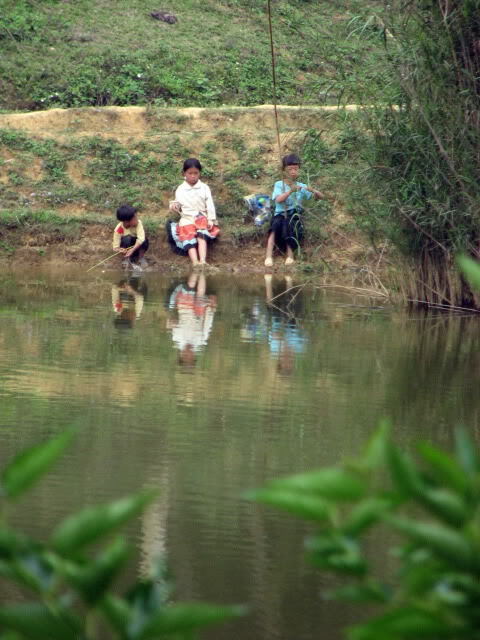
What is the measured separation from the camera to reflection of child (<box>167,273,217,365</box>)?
8.12m

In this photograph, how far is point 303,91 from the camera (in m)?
21.5

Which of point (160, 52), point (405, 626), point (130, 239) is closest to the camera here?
point (405, 626)

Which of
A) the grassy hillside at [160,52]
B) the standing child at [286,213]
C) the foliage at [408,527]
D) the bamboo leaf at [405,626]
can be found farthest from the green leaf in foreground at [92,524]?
the grassy hillside at [160,52]

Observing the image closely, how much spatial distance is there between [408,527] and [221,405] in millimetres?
5137

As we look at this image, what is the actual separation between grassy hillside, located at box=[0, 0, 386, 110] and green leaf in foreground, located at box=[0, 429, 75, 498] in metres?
17.6

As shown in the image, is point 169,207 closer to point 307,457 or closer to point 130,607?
point 307,457

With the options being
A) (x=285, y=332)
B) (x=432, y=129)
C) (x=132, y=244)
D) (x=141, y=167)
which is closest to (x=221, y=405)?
(x=285, y=332)

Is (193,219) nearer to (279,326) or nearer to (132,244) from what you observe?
(132,244)

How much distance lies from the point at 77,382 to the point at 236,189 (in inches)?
380

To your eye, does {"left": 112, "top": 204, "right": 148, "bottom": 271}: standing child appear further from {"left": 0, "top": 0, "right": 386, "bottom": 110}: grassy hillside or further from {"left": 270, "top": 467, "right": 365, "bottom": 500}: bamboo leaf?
{"left": 270, "top": 467, "right": 365, "bottom": 500}: bamboo leaf

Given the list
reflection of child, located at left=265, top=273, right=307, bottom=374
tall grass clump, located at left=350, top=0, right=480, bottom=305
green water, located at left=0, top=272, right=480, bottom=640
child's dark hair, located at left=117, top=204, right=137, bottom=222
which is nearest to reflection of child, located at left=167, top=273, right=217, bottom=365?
green water, located at left=0, top=272, right=480, bottom=640

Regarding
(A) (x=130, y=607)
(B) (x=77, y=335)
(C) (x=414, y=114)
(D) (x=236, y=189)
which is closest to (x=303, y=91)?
(D) (x=236, y=189)

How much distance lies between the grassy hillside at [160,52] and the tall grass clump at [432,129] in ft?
27.8

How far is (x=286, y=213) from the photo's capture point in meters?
14.5
